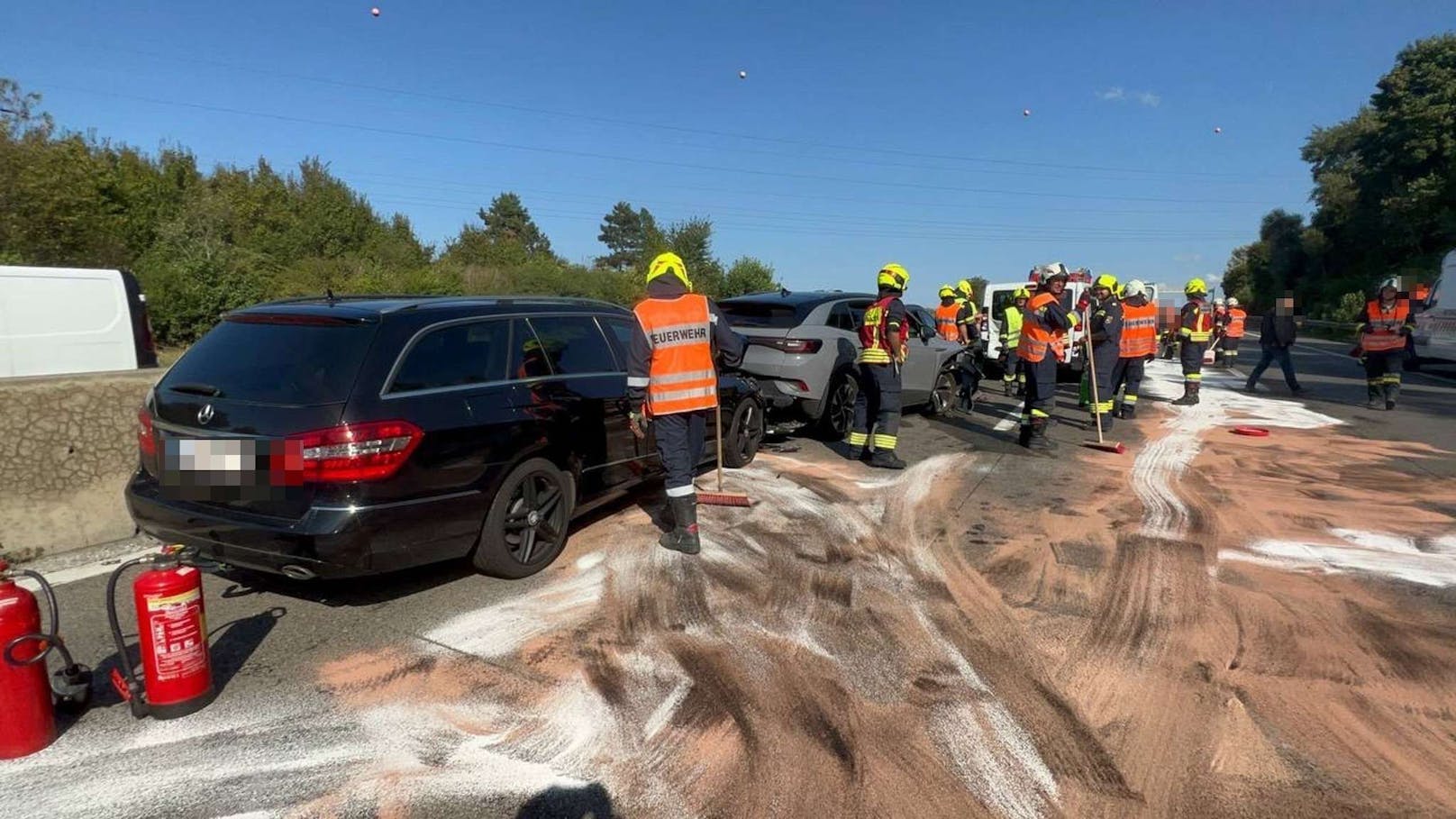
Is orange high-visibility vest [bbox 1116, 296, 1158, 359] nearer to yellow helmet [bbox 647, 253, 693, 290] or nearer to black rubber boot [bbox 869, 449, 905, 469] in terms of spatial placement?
black rubber boot [bbox 869, 449, 905, 469]

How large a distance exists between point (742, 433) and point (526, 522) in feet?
10.7

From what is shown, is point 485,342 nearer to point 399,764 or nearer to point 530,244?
point 399,764

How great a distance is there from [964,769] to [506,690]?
188 cm

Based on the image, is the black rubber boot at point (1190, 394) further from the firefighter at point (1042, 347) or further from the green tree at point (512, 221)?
the green tree at point (512, 221)

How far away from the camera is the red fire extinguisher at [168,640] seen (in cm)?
302

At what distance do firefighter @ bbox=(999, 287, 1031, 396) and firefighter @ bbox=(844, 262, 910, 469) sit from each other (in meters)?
5.63

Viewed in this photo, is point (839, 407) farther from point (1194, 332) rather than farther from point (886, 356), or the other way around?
point (1194, 332)

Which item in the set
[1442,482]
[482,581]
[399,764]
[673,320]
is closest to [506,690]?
[399,764]

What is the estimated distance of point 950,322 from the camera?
13062 mm

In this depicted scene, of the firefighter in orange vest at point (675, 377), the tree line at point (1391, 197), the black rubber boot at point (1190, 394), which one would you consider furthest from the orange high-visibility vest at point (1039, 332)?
the tree line at point (1391, 197)

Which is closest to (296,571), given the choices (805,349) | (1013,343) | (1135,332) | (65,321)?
(805,349)

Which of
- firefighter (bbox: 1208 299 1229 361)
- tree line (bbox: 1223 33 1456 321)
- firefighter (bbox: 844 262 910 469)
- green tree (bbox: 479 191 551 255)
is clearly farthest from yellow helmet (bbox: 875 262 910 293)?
green tree (bbox: 479 191 551 255)

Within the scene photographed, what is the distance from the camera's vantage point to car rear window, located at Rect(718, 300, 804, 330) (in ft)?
28.3

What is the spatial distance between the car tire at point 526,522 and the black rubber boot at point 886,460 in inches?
146
